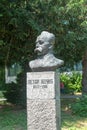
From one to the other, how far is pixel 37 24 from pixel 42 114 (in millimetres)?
5472

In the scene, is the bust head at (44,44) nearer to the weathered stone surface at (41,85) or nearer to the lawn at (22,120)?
the weathered stone surface at (41,85)

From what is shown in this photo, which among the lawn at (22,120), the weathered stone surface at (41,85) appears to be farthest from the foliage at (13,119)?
the weathered stone surface at (41,85)

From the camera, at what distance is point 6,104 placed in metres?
15.6

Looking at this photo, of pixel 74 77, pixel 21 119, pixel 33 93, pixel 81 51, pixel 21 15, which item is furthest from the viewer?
pixel 74 77

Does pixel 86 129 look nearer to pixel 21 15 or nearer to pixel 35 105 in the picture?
pixel 35 105

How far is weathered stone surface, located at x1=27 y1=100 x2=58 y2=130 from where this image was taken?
761cm

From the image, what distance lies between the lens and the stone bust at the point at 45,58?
768 centimetres

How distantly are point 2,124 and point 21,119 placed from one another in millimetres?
731

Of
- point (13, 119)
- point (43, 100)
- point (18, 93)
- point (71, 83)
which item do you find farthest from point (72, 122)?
point (71, 83)

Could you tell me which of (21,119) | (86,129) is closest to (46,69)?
(86,129)

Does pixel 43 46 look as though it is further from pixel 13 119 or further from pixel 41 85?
pixel 13 119

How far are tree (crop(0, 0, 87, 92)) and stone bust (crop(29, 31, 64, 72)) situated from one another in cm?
448

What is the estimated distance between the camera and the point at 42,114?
25.2 feet

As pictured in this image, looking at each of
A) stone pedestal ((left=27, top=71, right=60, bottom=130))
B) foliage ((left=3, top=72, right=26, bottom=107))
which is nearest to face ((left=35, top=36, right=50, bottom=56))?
stone pedestal ((left=27, top=71, right=60, bottom=130))
